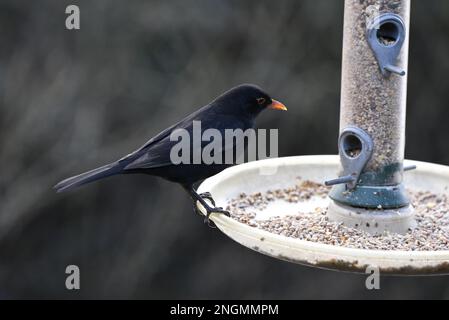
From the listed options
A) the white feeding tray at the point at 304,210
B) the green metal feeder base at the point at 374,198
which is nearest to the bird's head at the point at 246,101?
the white feeding tray at the point at 304,210

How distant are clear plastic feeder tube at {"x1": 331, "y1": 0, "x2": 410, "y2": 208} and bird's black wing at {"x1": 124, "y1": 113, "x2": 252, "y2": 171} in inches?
28.0

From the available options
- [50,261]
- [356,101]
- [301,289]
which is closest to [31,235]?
[50,261]

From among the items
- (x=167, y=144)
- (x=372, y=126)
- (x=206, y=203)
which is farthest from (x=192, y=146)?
(x=372, y=126)

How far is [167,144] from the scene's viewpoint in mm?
4852

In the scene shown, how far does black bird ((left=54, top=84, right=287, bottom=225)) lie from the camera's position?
4707 mm

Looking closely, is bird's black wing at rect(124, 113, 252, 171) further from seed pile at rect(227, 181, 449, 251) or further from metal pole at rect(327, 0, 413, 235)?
metal pole at rect(327, 0, 413, 235)

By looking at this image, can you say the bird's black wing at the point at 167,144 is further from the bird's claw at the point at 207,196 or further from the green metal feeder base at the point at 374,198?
the green metal feeder base at the point at 374,198

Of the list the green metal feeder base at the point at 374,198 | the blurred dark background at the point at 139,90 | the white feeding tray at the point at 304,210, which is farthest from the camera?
the blurred dark background at the point at 139,90

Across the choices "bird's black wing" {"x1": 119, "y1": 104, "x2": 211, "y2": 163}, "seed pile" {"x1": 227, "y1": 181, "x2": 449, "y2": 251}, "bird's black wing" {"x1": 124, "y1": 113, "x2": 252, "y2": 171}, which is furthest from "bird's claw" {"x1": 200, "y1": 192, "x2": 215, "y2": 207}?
"bird's black wing" {"x1": 119, "y1": 104, "x2": 211, "y2": 163}

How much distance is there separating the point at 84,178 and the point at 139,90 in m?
3.71

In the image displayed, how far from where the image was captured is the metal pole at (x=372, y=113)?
4520mm

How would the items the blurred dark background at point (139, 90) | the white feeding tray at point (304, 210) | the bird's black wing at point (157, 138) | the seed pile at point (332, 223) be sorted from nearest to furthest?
the white feeding tray at point (304, 210)
the seed pile at point (332, 223)
the bird's black wing at point (157, 138)
the blurred dark background at point (139, 90)

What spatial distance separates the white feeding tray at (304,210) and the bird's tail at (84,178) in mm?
515

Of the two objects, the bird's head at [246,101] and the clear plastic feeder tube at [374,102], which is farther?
the bird's head at [246,101]
